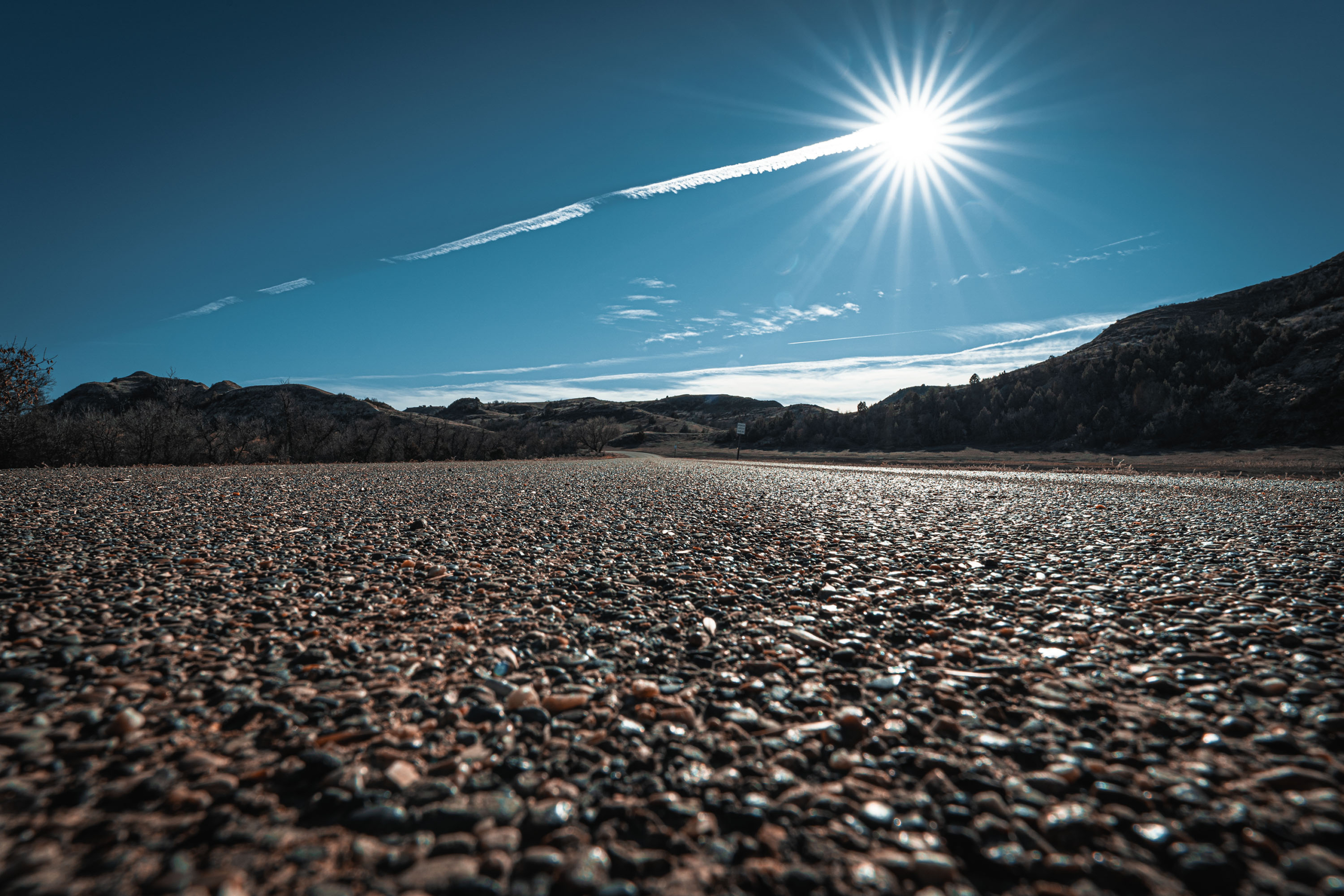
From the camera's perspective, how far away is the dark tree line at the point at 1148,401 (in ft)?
134

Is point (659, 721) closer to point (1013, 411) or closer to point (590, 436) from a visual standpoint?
point (590, 436)

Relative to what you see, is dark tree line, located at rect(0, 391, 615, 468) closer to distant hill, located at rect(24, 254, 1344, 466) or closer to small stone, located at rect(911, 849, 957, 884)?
distant hill, located at rect(24, 254, 1344, 466)

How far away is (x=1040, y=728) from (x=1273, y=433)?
5629 cm

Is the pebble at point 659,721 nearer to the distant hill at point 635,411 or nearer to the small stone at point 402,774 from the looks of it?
the small stone at point 402,774

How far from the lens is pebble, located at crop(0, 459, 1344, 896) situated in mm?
2020

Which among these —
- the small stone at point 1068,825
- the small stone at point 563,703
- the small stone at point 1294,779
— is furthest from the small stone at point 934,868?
the small stone at point 563,703

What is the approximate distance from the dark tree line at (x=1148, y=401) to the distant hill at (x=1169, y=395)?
0.39 feet

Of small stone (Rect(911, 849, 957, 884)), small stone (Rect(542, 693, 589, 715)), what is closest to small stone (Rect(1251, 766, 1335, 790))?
small stone (Rect(911, 849, 957, 884))

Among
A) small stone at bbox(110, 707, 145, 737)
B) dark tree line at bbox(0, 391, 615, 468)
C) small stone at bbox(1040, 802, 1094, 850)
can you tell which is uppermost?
dark tree line at bbox(0, 391, 615, 468)

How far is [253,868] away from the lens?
190cm

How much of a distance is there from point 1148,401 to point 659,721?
65316 mm

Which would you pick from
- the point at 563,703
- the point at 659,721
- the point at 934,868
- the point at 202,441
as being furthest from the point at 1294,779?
the point at 202,441

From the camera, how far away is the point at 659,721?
124 inches

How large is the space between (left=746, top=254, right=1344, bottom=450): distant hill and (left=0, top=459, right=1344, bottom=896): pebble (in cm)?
5060
